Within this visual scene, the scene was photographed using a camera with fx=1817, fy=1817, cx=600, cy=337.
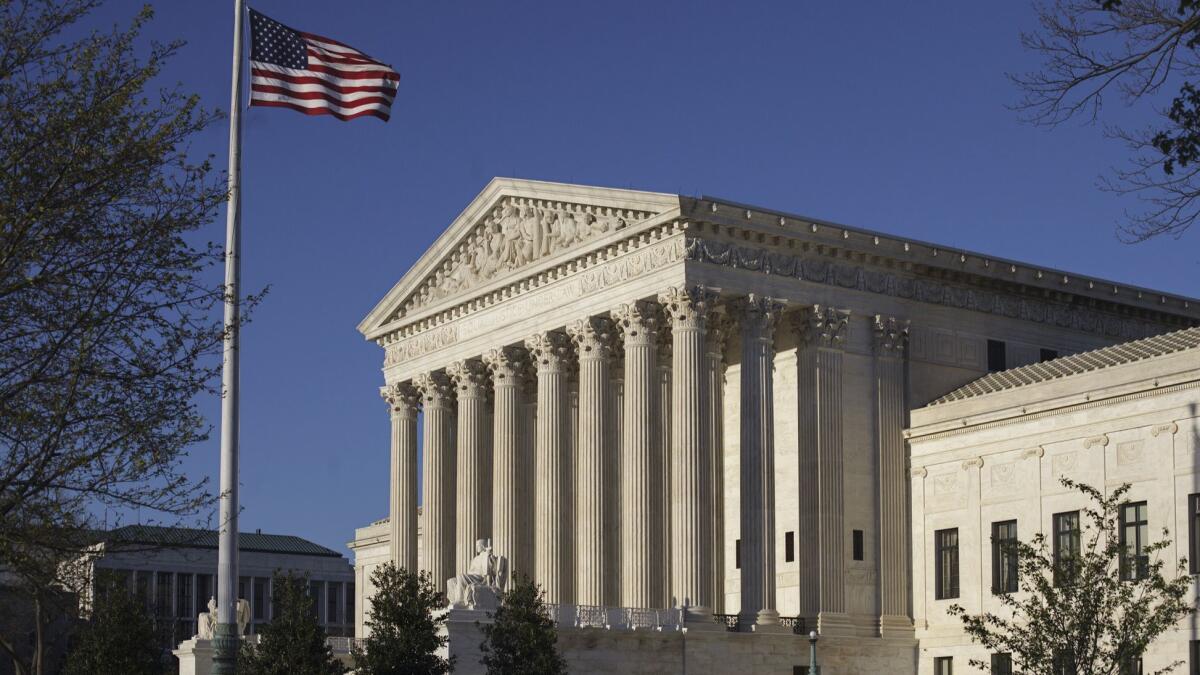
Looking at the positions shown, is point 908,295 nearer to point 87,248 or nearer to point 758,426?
point 758,426

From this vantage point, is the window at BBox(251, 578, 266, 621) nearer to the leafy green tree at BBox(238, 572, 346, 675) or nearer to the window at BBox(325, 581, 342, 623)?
the window at BBox(325, 581, 342, 623)

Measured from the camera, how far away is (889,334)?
62.9 m

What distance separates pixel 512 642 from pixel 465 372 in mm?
22222

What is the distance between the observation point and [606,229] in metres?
63.2

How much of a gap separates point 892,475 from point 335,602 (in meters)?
91.1

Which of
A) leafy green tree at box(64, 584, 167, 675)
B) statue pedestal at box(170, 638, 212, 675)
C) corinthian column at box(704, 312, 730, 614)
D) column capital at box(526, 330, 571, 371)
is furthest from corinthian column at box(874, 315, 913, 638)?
leafy green tree at box(64, 584, 167, 675)

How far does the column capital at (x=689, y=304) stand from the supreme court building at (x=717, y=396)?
78 mm

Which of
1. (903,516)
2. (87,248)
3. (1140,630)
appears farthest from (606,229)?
(87,248)

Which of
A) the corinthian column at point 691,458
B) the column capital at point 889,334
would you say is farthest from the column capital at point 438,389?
the column capital at point 889,334

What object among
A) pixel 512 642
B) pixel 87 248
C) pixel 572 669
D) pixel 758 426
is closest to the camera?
pixel 87 248

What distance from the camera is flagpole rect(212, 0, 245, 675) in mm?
31484

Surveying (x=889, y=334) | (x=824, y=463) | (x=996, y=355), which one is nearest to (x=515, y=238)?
(x=889, y=334)

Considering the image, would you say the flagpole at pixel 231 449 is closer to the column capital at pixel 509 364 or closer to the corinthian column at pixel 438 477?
the column capital at pixel 509 364

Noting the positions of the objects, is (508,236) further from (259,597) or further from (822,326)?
(259,597)
